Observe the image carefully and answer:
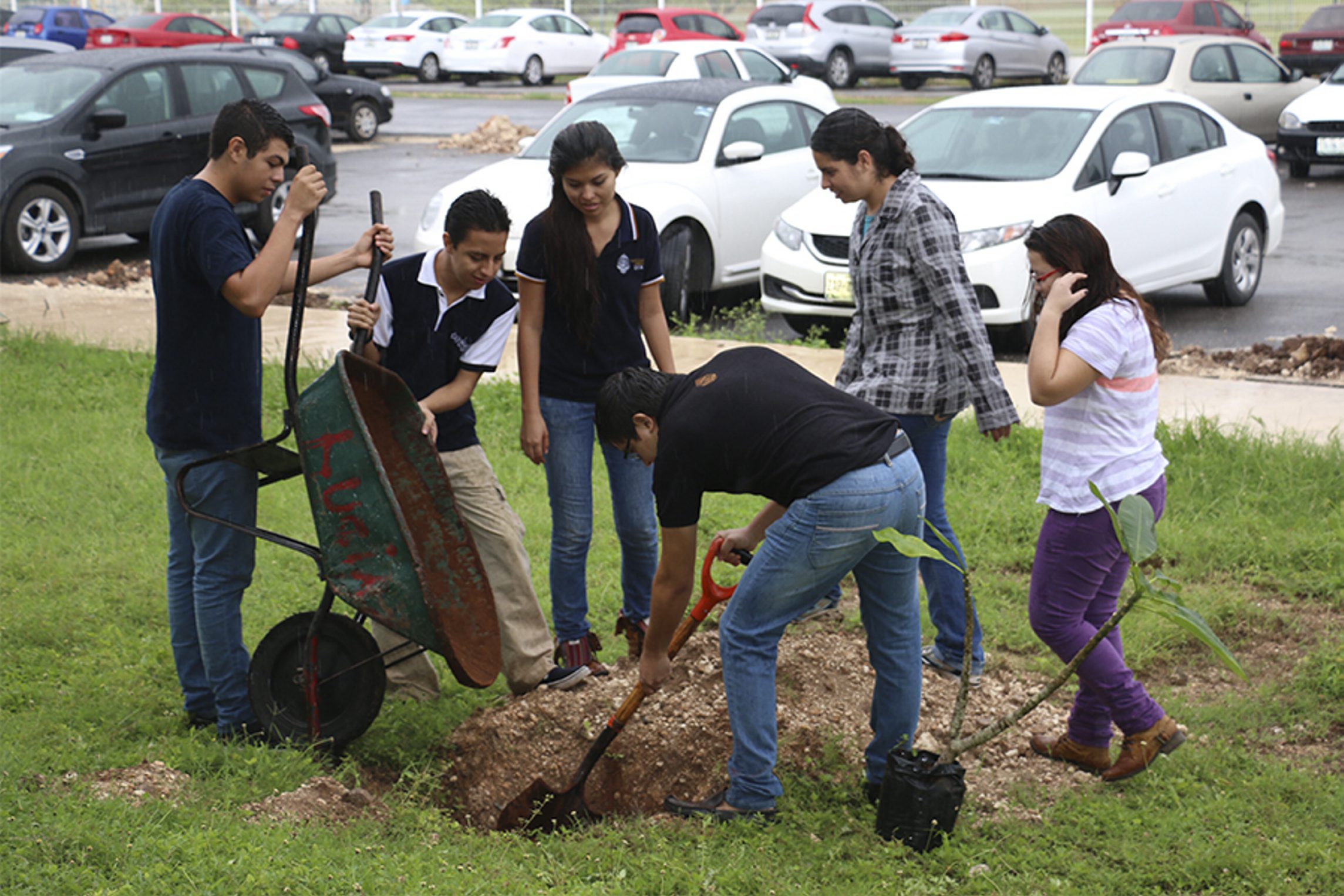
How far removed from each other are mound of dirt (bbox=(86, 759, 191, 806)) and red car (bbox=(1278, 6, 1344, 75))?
26072mm

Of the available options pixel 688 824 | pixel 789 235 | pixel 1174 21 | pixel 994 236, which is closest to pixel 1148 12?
pixel 1174 21

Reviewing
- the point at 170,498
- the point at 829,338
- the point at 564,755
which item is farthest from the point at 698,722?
the point at 829,338

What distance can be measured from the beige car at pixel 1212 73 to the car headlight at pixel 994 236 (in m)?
8.91

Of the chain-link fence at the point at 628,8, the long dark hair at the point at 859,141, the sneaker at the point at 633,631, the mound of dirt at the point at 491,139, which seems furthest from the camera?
the chain-link fence at the point at 628,8

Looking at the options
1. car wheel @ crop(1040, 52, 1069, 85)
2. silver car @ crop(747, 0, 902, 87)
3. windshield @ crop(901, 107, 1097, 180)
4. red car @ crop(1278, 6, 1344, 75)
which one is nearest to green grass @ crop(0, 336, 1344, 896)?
windshield @ crop(901, 107, 1097, 180)

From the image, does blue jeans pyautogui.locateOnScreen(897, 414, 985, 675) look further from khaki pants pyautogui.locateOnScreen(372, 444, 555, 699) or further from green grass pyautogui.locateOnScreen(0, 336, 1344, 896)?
khaki pants pyautogui.locateOnScreen(372, 444, 555, 699)

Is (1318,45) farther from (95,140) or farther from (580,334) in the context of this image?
(580,334)

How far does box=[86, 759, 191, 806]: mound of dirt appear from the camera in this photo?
12.2ft

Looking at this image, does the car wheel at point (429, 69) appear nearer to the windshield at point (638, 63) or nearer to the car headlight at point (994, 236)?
the windshield at point (638, 63)

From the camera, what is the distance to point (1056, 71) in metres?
29.9

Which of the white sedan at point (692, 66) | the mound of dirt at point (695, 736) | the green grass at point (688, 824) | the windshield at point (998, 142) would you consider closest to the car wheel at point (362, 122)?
the white sedan at point (692, 66)

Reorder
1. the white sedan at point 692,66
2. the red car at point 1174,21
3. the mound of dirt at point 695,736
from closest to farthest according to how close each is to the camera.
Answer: the mound of dirt at point 695,736, the white sedan at point 692,66, the red car at point 1174,21

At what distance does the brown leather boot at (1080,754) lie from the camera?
4.19 m

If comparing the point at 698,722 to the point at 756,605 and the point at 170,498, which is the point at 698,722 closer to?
the point at 756,605
